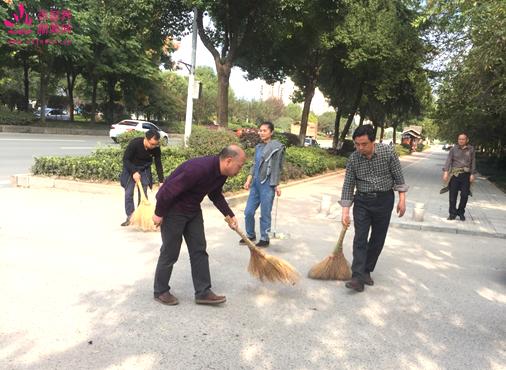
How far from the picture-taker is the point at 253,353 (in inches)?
143

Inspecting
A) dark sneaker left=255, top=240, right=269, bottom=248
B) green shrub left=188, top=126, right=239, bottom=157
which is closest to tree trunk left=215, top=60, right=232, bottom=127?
green shrub left=188, top=126, right=239, bottom=157

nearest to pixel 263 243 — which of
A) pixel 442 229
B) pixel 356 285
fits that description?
pixel 356 285

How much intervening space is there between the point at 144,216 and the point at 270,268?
2748mm

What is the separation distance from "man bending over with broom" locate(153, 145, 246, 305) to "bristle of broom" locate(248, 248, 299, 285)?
453mm

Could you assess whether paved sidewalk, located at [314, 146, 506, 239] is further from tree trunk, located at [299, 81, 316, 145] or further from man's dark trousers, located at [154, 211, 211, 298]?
tree trunk, located at [299, 81, 316, 145]

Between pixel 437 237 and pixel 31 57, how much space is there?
33.0m

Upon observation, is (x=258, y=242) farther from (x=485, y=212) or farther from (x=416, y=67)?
(x=416, y=67)

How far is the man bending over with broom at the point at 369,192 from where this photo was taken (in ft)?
17.1

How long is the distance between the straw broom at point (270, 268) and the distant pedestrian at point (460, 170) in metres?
6.13

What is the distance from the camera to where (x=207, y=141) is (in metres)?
12.4

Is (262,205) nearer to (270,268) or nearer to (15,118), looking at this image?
(270,268)

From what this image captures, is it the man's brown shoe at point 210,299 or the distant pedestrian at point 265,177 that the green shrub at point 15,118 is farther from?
the man's brown shoe at point 210,299

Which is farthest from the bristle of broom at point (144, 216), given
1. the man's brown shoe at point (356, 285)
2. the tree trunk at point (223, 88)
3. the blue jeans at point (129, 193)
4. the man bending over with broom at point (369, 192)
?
the tree trunk at point (223, 88)

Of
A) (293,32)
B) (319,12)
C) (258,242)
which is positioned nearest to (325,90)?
(293,32)
